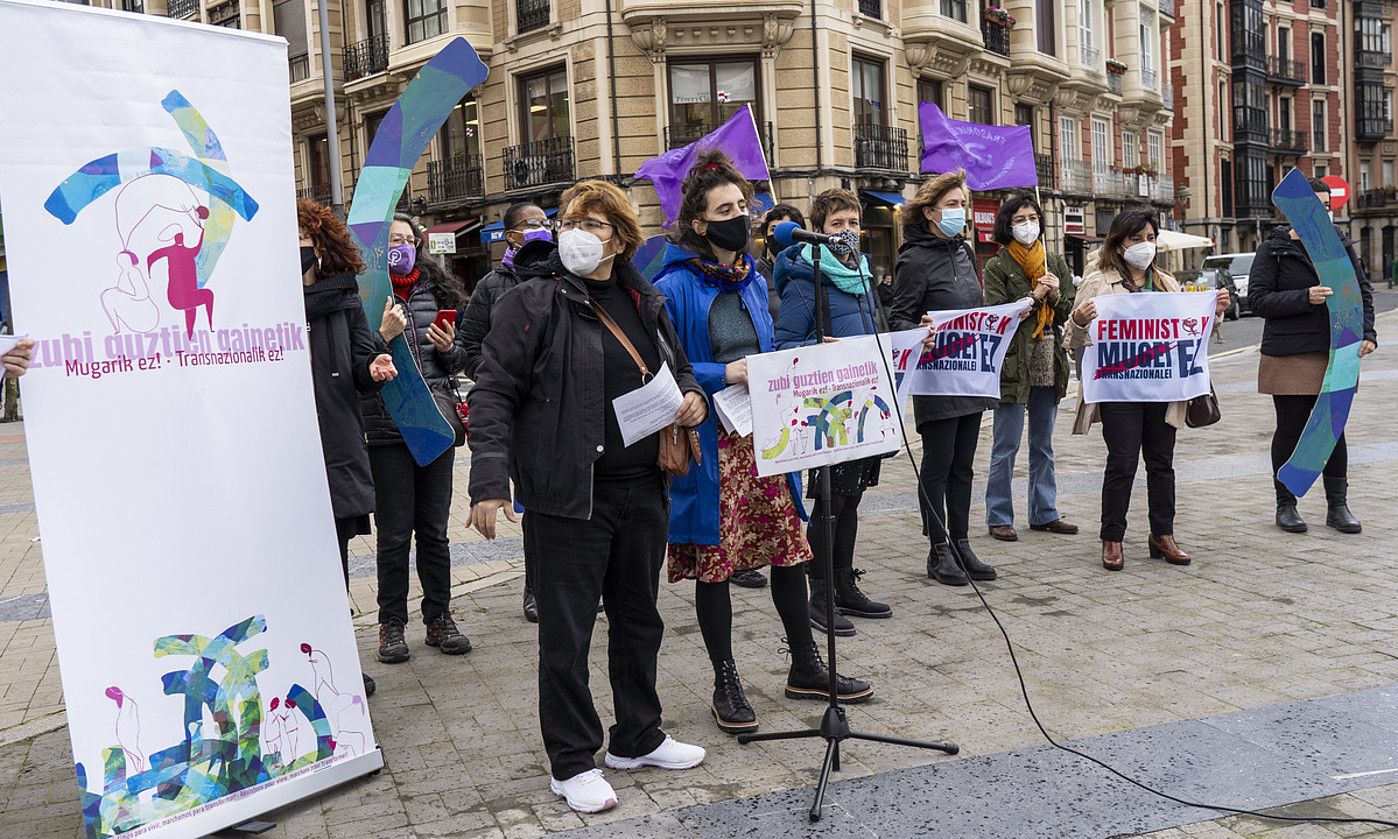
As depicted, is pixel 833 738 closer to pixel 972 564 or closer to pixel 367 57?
pixel 972 564

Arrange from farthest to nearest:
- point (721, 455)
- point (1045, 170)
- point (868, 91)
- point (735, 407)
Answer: point (1045, 170) < point (868, 91) < point (721, 455) < point (735, 407)

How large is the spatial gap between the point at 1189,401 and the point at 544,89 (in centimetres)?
2177

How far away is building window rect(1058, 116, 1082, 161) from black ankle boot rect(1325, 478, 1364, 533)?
1194 inches

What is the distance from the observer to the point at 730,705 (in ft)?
14.4

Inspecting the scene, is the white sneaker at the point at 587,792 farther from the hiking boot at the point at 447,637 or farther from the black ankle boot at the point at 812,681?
the hiking boot at the point at 447,637

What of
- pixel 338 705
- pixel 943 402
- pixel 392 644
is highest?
pixel 943 402

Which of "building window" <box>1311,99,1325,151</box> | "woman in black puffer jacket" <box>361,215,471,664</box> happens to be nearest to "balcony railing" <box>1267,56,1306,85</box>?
"building window" <box>1311,99,1325,151</box>

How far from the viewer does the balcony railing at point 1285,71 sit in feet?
194

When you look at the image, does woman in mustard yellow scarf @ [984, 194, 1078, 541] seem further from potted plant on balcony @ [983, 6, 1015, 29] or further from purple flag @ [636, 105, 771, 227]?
potted plant on balcony @ [983, 6, 1015, 29]

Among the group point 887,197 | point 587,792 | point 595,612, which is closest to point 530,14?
point 887,197

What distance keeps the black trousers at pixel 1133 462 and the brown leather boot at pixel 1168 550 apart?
36 mm

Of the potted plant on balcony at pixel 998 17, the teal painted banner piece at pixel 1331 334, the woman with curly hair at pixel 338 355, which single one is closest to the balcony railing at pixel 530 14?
the potted plant on balcony at pixel 998 17

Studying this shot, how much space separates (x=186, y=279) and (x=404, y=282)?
180 centimetres

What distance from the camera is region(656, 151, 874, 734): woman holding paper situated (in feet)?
13.9
